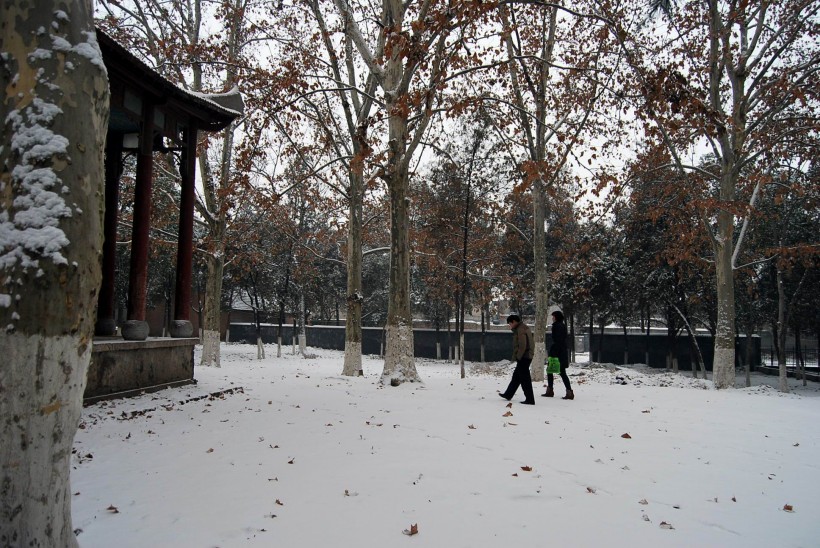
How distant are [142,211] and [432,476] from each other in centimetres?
695

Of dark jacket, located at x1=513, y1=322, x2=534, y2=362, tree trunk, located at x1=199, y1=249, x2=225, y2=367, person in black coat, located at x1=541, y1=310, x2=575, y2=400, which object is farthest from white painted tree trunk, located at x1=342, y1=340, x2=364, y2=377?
dark jacket, located at x1=513, y1=322, x2=534, y2=362

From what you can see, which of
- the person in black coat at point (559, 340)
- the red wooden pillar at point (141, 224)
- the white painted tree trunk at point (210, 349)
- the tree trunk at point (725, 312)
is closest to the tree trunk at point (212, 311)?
the white painted tree trunk at point (210, 349)

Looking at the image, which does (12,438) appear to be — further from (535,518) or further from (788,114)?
(788,114)

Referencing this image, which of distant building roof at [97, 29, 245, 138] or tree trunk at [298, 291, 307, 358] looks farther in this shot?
tree trunk at [298, 291, 307, 358]

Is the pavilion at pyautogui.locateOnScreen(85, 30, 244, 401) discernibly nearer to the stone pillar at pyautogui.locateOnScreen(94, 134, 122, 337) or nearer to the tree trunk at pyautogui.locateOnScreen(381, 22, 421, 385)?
the stone pillar at pyautogui.locateOnScreen(94, 134, 122, 337)

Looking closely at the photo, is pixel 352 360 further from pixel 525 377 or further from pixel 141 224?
pixel 525 377

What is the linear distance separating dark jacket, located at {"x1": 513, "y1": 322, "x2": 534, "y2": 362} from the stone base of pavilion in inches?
214

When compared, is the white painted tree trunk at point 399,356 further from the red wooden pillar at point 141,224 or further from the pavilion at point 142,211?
the red wooden pillar at point 141,224

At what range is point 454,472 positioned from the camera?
15.0 ft

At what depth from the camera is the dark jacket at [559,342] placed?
29.1 ft

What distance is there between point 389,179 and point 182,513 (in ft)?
27.3

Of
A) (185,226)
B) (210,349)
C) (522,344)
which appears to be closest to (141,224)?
(185,226)

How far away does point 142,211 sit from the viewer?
29.5ft

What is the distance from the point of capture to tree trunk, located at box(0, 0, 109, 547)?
2316 millimetres
